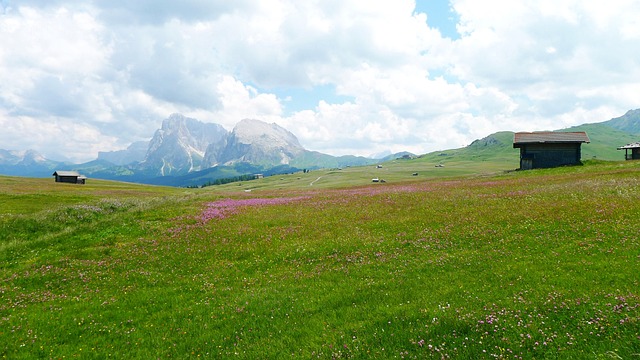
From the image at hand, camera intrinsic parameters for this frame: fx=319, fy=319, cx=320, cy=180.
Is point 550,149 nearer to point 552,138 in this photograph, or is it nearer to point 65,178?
point 552,138

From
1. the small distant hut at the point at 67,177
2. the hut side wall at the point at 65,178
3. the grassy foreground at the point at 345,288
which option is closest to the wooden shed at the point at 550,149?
the grassy foreground at the point at 345,288

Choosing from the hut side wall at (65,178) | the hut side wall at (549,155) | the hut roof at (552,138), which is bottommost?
the hut side wall at (65,178)

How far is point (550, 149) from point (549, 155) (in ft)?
4.52

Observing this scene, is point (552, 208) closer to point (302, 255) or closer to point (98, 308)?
point (302, 255)

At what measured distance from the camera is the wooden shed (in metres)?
71.0

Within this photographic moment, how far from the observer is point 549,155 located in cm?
7325

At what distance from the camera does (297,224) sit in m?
26.2

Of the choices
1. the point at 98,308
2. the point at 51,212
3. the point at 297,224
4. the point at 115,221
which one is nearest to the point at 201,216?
the point at 115,221

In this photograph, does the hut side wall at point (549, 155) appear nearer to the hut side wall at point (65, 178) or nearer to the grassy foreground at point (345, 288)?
the grassy foreground at point (345, 288)

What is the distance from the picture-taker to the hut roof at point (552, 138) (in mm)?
70294

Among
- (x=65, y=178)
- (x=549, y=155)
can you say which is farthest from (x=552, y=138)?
(x=65, y=178)

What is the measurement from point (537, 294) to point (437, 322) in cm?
384

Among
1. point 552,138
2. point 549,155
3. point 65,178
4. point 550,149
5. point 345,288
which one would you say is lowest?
point 345,288

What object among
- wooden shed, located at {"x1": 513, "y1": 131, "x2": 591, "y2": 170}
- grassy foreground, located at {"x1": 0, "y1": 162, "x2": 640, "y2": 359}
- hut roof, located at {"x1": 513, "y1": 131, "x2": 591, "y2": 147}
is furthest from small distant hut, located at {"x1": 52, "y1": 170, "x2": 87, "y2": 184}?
wooden shed, located at {"x1": 513, "y1": 131, "x2": 591, "y2": 170}
